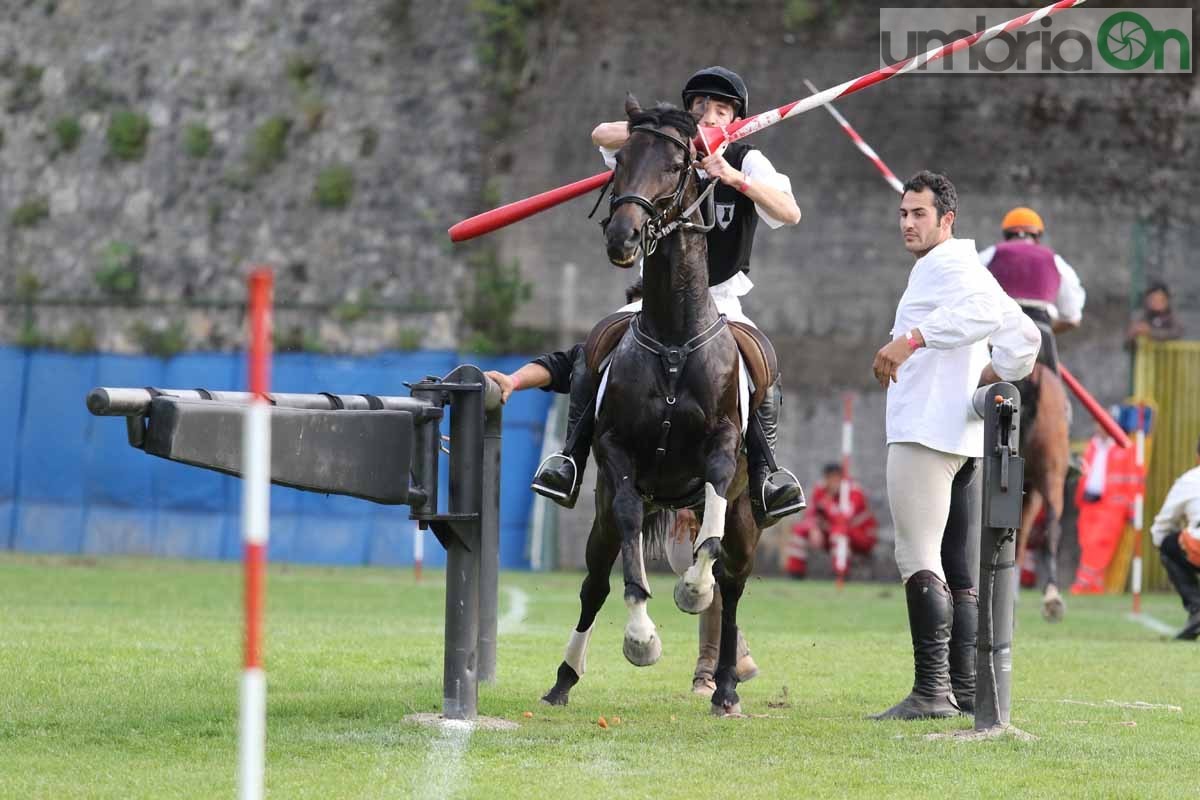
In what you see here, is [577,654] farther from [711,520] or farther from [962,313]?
[962,313]

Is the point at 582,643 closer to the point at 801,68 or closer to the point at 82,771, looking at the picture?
the point at 82,771

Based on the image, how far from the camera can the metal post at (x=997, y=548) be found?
757cm

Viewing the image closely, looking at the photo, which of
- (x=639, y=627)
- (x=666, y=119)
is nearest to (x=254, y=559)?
(x=639, y=627)

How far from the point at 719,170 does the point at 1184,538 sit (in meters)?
7.39

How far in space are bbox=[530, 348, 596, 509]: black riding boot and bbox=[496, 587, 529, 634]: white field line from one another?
116 inches

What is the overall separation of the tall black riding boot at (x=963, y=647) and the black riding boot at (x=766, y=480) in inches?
41.2

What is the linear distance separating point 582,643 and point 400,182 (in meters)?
→ 17.4

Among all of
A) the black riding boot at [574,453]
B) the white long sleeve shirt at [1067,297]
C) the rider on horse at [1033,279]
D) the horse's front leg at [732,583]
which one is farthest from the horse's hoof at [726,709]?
the white long sleeve shirt at [1067,297]

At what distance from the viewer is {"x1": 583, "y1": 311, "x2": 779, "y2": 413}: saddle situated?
328 inches

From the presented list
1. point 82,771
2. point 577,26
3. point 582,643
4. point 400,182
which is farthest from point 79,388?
point 82,771

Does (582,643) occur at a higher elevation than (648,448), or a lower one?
lower

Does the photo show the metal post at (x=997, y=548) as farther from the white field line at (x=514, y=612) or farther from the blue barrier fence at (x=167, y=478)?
the blue barrier fence at (x=167, y=478)

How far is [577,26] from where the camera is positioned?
25297 mm

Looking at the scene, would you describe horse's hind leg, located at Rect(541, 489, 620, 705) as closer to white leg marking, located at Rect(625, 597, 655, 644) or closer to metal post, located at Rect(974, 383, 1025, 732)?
white leg marking, located at Rect(625, 597, 655, 644)
